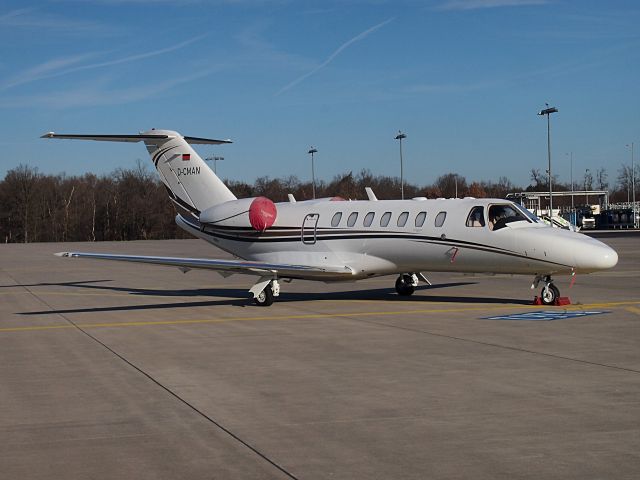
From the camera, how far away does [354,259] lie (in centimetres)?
2106

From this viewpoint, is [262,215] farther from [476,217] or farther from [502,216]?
[502,216]

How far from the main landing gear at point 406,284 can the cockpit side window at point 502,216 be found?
11.5 ft

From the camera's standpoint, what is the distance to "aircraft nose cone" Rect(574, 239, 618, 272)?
17.8 metres

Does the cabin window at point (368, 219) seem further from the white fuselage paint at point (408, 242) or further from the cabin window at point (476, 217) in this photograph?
the cabin window at point (476, 217)

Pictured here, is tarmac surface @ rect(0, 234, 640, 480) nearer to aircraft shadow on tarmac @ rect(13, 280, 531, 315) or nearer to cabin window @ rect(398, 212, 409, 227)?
aircraft shadow on tarmac @ rect(13, 280, 531, 315)

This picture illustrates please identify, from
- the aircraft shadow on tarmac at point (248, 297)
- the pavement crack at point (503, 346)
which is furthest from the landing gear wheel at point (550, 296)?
the pavement crack at point (503, 346)

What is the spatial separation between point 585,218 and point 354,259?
98.0 metres

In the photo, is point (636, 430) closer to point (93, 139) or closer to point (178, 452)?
point (178, 452)

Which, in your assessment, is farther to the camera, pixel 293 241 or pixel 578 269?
pixel 293 241

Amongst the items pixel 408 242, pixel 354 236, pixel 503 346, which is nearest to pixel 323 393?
pixel 503 346

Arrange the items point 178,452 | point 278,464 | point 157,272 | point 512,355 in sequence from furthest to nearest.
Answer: point 157,272 < point 512,355 < point 178,452 < point 278,464

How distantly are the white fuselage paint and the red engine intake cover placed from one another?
14cm

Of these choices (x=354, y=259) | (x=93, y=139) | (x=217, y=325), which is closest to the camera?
(x=217, y=325)

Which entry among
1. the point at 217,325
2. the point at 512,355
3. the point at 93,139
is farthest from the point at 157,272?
the point at 512,355
